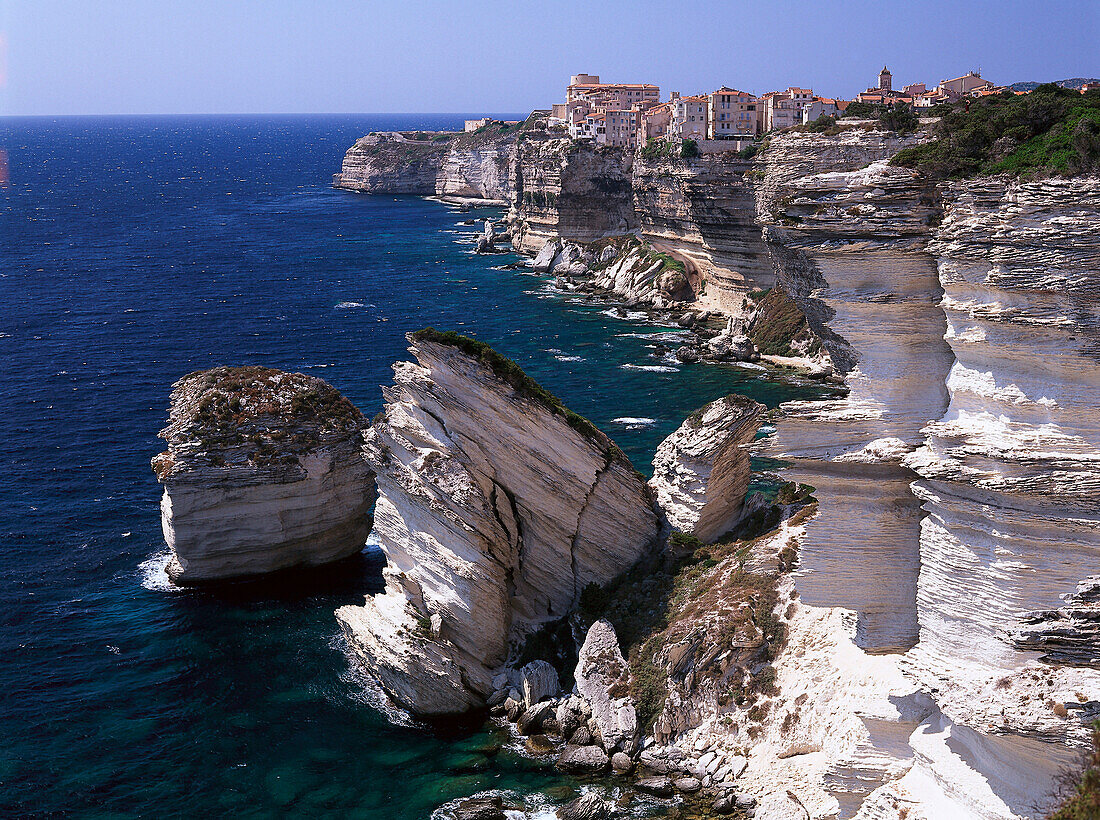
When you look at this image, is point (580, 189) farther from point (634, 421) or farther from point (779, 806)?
point (779, 806)

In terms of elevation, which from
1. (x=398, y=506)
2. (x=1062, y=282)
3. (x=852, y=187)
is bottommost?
(x=398, y=506)

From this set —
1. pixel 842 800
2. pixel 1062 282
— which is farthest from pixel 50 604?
pixel 1062 282

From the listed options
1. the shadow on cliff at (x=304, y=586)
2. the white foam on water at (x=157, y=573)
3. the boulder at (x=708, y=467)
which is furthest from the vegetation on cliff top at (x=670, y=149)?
the white foam on water at (x=157, y=573)

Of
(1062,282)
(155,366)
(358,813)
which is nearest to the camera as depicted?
(1062,282)

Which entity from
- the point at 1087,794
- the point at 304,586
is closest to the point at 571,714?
the point at 1087,794

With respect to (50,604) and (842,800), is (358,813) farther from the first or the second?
(50,604)

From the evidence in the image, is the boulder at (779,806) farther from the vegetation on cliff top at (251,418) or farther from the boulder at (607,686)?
the vegetation on cliff top at (251,418)

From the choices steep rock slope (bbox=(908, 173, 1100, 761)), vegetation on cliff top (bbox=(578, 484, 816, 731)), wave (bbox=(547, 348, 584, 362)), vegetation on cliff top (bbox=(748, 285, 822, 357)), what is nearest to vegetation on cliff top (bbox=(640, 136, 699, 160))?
vegetation on cliff top (bbox=(748, 285, 822, 357))
